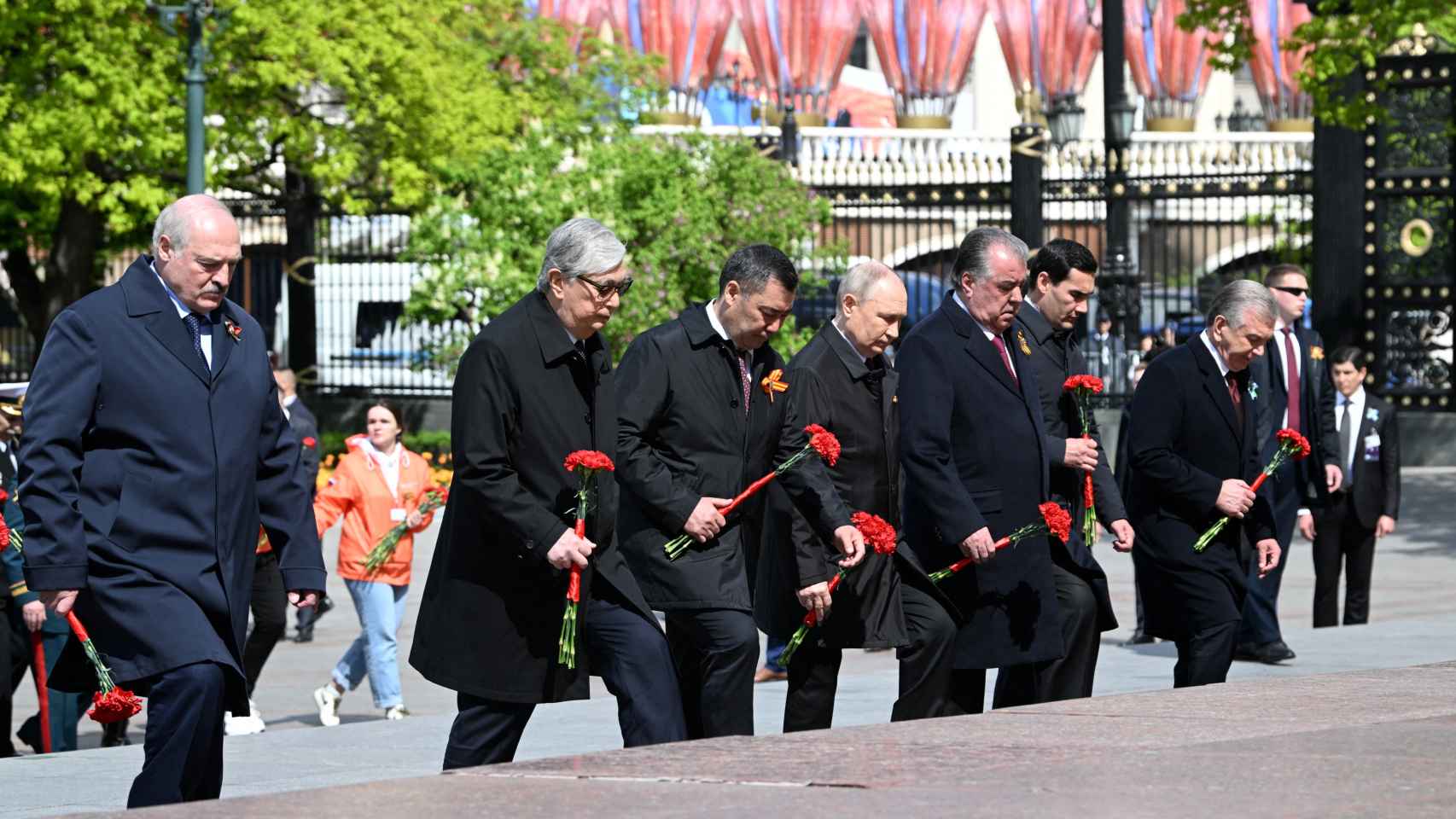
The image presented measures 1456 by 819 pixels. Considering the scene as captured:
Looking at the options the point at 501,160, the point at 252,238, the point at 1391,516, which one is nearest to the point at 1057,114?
the point at 501,160

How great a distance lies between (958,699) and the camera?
762 centimetres

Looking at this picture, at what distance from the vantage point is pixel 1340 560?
11.9 metres

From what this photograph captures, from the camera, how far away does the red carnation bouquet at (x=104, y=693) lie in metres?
5.47

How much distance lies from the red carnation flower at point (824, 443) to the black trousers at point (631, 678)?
0.81 meters

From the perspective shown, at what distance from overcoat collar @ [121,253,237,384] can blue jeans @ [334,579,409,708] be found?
4.34m

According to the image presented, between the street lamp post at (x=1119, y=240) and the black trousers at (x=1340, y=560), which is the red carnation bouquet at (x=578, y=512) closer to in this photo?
the black trousers at (x=1340, y=560)

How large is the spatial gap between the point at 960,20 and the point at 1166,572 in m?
45.3

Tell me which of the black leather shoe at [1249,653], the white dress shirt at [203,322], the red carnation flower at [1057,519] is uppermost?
the white dress shirt at [203,322]

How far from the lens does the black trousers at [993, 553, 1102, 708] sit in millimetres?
7590

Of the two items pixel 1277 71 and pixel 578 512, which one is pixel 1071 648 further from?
pixel 1277 71

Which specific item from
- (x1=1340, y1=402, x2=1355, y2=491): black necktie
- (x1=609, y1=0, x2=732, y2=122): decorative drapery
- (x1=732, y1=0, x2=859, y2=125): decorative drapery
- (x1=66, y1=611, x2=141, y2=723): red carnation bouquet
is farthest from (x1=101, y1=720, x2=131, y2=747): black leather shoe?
(x1=732, y1=0, x2=859, y2=125): decorative drapery

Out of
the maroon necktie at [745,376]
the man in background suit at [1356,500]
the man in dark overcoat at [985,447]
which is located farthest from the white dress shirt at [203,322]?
the man in background suit at [1356,500]

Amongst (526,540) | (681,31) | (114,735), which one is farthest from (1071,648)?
(681,31)

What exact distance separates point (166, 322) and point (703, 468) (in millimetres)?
1772
